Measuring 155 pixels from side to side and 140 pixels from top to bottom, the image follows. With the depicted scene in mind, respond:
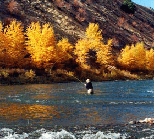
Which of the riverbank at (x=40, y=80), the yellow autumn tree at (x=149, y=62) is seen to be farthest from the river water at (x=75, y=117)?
the yellow autumn tree at (x=149, y=62)

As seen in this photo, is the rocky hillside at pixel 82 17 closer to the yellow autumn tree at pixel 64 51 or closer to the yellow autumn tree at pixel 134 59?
the yellow autumn tree at pixel 134 59

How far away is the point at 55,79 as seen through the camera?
88938mm

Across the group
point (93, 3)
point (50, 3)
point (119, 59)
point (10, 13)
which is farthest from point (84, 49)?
point (93, 3)

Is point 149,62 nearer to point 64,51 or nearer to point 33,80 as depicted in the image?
point 64,51

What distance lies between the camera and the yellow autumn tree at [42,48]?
9381 centimetres

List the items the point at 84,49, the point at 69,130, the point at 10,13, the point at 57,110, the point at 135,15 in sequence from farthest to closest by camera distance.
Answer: the point at 135,15, the point at 10,13, the point at 84,49, the point at 57,110, the point at 69,130

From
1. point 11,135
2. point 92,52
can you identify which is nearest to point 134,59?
point 92,52

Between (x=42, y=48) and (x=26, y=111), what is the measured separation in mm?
57870

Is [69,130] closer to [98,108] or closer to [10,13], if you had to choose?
[98,108]

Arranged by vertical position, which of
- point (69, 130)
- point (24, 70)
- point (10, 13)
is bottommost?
point (69, 130)

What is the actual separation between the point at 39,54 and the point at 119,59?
30181mm

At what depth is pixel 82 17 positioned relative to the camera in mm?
149250

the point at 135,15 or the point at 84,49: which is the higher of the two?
the point at 135,15

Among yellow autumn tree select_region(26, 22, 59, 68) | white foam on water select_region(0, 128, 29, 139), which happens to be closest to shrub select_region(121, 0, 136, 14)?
yellow autumn tree select_region(26, 22, 59, 68)
